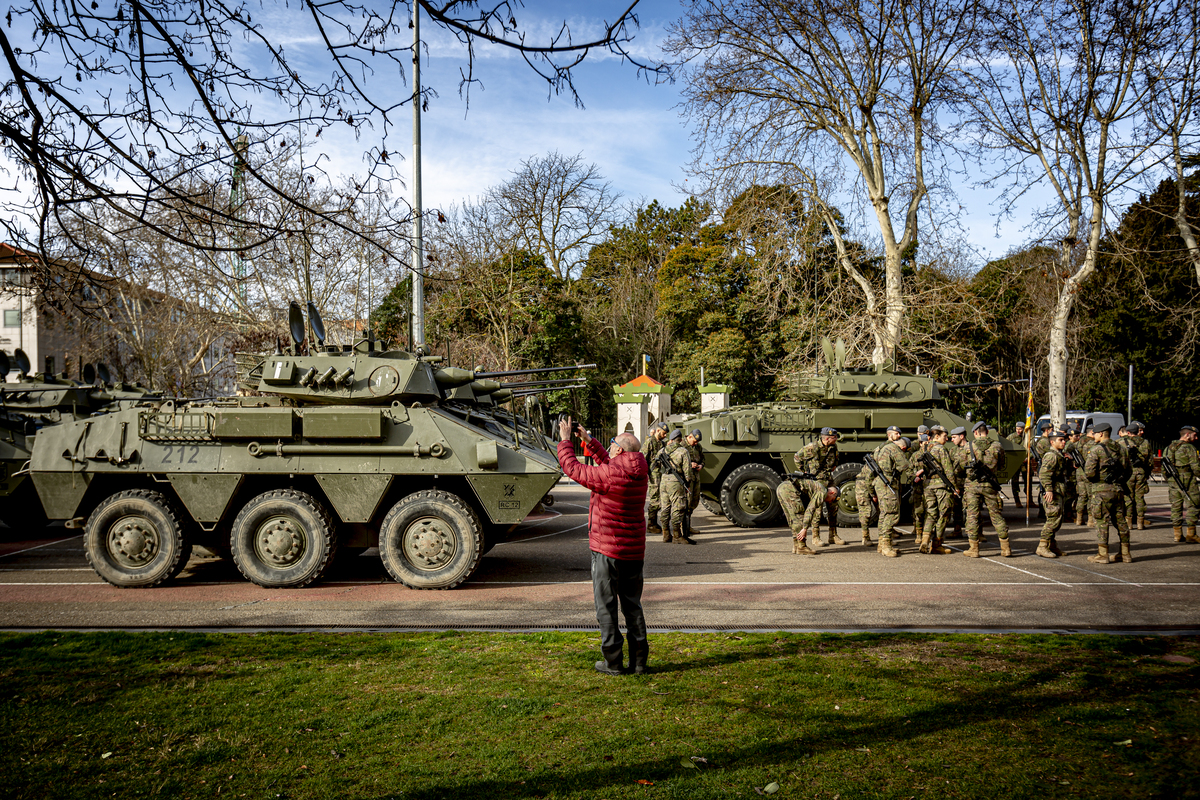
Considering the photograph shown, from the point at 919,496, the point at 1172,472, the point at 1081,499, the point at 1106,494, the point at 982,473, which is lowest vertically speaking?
the point at 1081,499

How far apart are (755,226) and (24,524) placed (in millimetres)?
17199

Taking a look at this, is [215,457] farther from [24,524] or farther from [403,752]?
[24,524]

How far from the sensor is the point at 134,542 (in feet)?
26.9

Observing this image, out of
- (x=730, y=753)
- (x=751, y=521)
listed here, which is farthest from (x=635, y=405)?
(x=730, y=753)

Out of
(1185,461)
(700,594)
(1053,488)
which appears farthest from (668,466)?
(1185,461)

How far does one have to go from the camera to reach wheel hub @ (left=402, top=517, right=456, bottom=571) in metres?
8.02

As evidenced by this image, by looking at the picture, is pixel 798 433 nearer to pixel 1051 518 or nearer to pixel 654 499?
pixel 654 499

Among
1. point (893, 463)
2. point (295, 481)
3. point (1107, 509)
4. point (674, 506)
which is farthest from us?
point (674, 506)

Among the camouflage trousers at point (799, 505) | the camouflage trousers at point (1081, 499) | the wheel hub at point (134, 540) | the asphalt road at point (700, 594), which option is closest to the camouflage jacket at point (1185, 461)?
the asphalt road at point (700, 594)

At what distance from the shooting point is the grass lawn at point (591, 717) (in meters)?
3.77

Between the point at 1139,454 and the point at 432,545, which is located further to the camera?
the point at 1139,454

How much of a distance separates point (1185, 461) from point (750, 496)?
20.1 feet

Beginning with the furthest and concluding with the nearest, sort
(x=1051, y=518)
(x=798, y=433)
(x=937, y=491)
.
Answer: (x=798, y=433) < (x=937, y=491) < (x=1051, y=518)

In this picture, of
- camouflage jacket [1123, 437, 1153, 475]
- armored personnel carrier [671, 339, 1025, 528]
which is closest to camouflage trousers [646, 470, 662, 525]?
armored personnel carrier [671, 339, 1025, 528]
